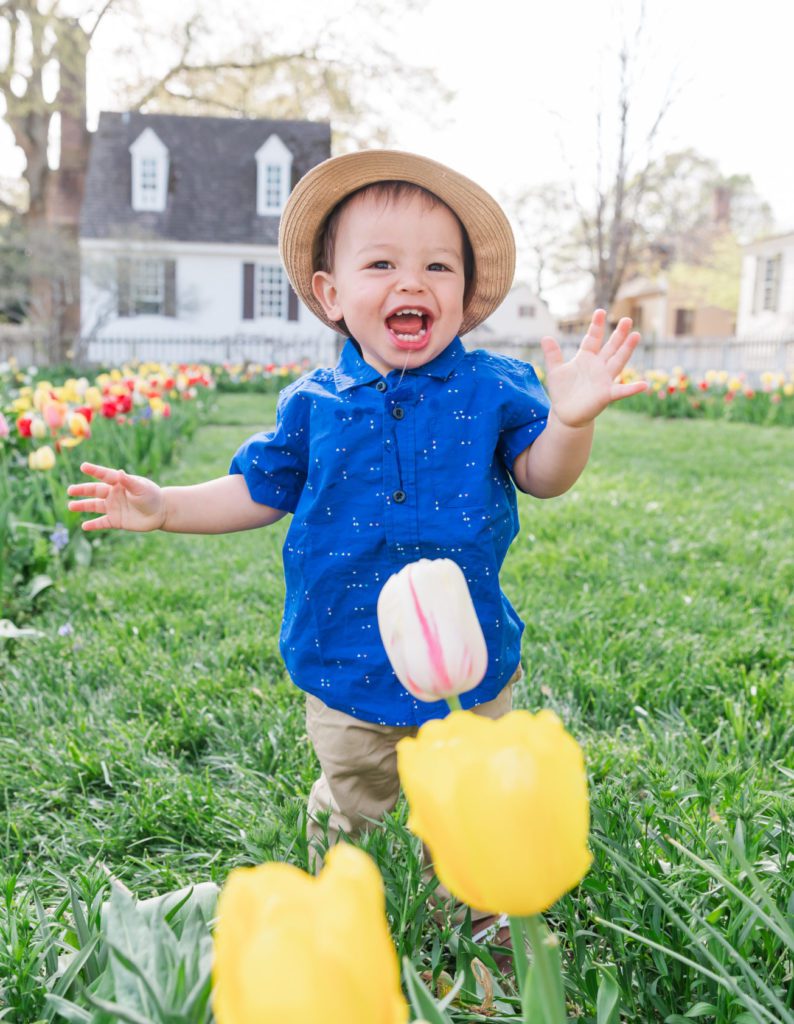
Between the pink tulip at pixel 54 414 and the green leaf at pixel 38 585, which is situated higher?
the pink tulip at pixel 54 414

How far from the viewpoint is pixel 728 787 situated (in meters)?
1.53

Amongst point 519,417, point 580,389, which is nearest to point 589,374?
point 580,389

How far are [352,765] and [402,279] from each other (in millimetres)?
825

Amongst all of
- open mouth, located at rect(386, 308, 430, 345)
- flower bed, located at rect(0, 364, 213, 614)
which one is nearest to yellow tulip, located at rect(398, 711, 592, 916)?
open mouth, located at rect(386, 308, 430, 345)

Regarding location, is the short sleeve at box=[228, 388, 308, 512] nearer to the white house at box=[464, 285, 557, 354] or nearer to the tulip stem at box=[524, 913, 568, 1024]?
the tulip stem at box=[524, 913, 568, 1024]

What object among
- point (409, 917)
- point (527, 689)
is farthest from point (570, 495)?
point (409, 917)

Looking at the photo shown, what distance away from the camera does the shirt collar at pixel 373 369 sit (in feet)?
5.24

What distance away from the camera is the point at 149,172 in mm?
21859

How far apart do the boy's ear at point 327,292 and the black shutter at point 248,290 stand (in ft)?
67.1

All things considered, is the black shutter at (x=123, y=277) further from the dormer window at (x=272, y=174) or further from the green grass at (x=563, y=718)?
the green grass at (x=563, y=718)

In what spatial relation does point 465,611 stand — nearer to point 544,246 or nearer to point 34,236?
point 34,236

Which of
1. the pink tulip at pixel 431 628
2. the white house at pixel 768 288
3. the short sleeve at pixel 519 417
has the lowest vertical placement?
the pink tulip at pixel 431 628

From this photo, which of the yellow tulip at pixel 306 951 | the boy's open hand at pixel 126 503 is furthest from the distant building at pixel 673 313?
the yellow tulip at pixel 306 951

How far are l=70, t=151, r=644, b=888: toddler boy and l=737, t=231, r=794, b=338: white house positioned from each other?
79.2 feet
